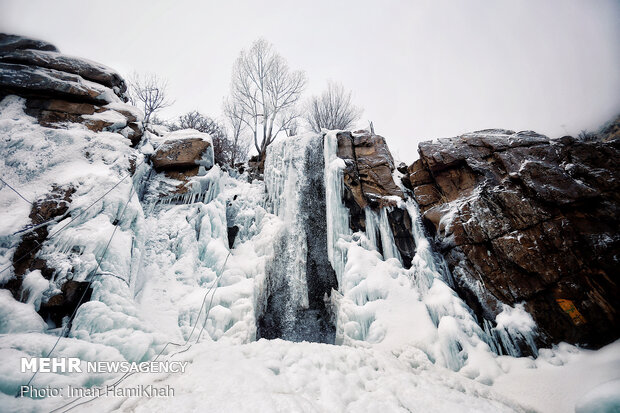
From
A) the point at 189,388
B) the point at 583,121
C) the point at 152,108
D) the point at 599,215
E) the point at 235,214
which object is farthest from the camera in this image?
the point at 583,121

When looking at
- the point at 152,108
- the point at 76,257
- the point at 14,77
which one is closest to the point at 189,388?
the point at 76,257

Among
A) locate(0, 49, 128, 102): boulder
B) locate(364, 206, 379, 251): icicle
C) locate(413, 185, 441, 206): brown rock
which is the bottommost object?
locate(364, 206, 379, 251): icicle

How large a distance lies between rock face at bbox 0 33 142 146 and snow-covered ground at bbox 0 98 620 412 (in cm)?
32

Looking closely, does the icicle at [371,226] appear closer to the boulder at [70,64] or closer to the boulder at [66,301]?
the boulder at [66,301]

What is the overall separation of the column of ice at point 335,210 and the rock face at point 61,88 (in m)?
5.36

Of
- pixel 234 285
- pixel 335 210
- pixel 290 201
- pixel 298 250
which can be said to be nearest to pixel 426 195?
pixel 335 210

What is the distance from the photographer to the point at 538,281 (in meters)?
3.88

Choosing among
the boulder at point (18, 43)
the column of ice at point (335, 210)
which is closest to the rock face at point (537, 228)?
the column of ice at point (335, 210)

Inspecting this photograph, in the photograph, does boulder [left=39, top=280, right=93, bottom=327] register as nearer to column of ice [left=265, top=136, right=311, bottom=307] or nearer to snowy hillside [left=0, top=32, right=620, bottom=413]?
snowy hillside [left=0, top=32, right=620, bottom=413]

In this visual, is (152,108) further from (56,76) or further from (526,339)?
(526,339)

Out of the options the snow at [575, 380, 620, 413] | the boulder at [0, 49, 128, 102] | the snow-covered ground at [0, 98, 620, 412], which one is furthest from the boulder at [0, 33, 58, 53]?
the snow at [575, 380, 620, 413]

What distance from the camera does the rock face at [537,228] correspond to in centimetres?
358

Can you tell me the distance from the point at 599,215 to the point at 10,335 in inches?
351

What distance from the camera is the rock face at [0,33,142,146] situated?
466 centimetres
